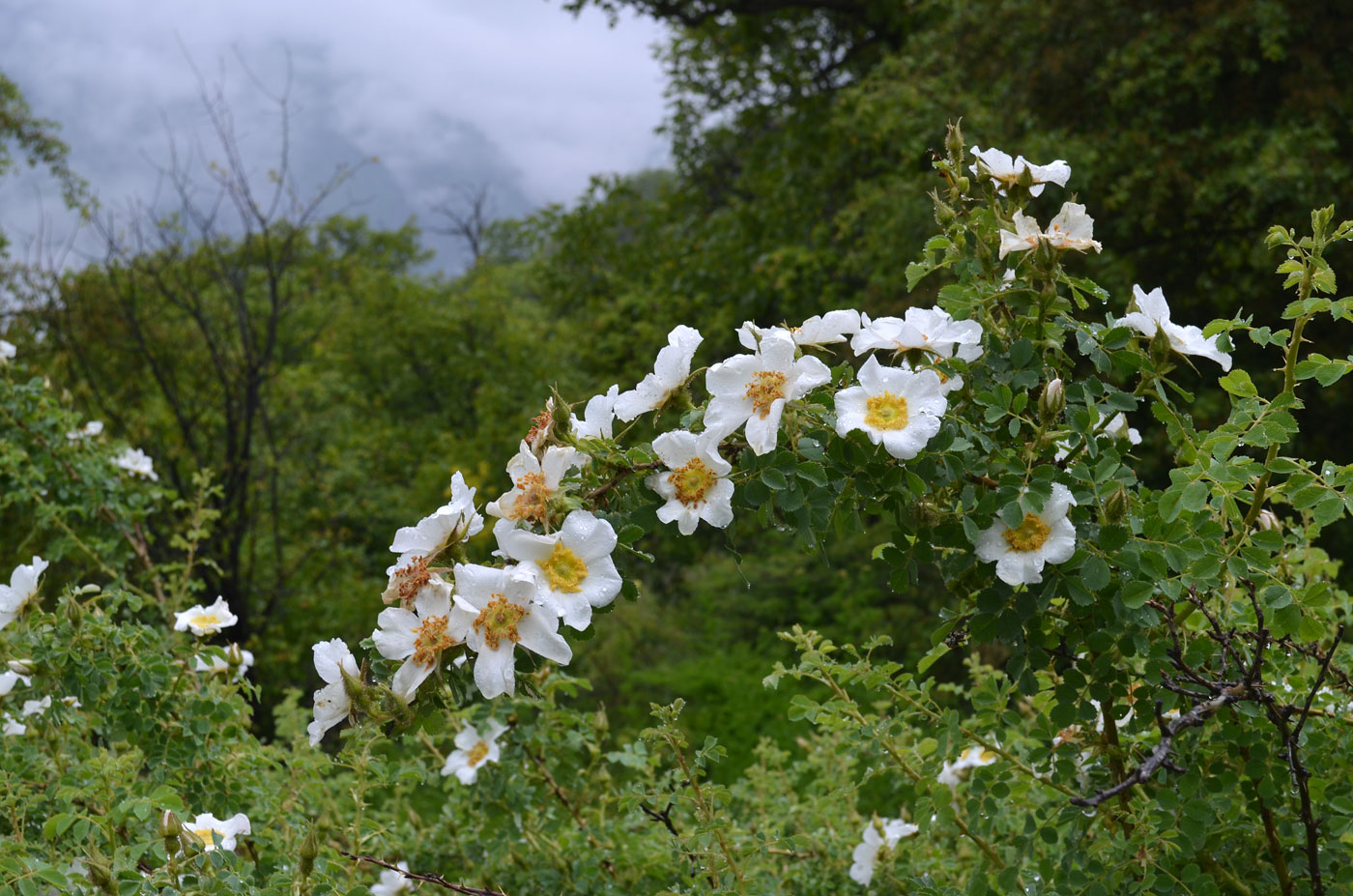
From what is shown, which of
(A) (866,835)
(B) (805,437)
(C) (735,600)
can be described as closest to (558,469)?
(B) (805,437)

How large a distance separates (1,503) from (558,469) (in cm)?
227

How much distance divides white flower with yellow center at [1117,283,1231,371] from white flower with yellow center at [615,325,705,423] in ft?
1.68

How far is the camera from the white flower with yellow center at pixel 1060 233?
1214 mm

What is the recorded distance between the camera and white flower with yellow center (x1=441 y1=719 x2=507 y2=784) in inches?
81.5

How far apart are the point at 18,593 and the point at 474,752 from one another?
2.82 feet

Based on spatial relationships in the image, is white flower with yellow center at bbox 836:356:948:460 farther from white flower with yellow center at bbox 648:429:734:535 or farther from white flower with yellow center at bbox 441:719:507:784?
white flower with yellow center at bbox 441:719:507:784

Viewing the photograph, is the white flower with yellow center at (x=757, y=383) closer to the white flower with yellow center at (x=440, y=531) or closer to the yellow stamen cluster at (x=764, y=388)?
the yellow stamen cluster at (x=764, y=388)

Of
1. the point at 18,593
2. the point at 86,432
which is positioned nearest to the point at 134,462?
the point at 86,432

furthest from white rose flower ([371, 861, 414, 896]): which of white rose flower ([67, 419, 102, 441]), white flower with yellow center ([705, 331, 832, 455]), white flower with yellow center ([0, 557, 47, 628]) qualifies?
white rose flower ([67, 419, 102, 441])

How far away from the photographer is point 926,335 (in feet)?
3.96

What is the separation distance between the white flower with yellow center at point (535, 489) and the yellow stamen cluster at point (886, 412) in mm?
323

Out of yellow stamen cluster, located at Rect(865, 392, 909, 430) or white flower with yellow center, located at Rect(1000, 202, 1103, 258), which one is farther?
white flower with yellow center, located at Rect(1000, 202, 1103, 258)

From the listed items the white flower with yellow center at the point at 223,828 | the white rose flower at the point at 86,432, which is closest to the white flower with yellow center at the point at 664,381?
the white flower with yellow center at the point at 223,828

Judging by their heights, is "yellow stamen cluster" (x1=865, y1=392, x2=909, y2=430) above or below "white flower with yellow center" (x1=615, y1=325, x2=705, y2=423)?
below
